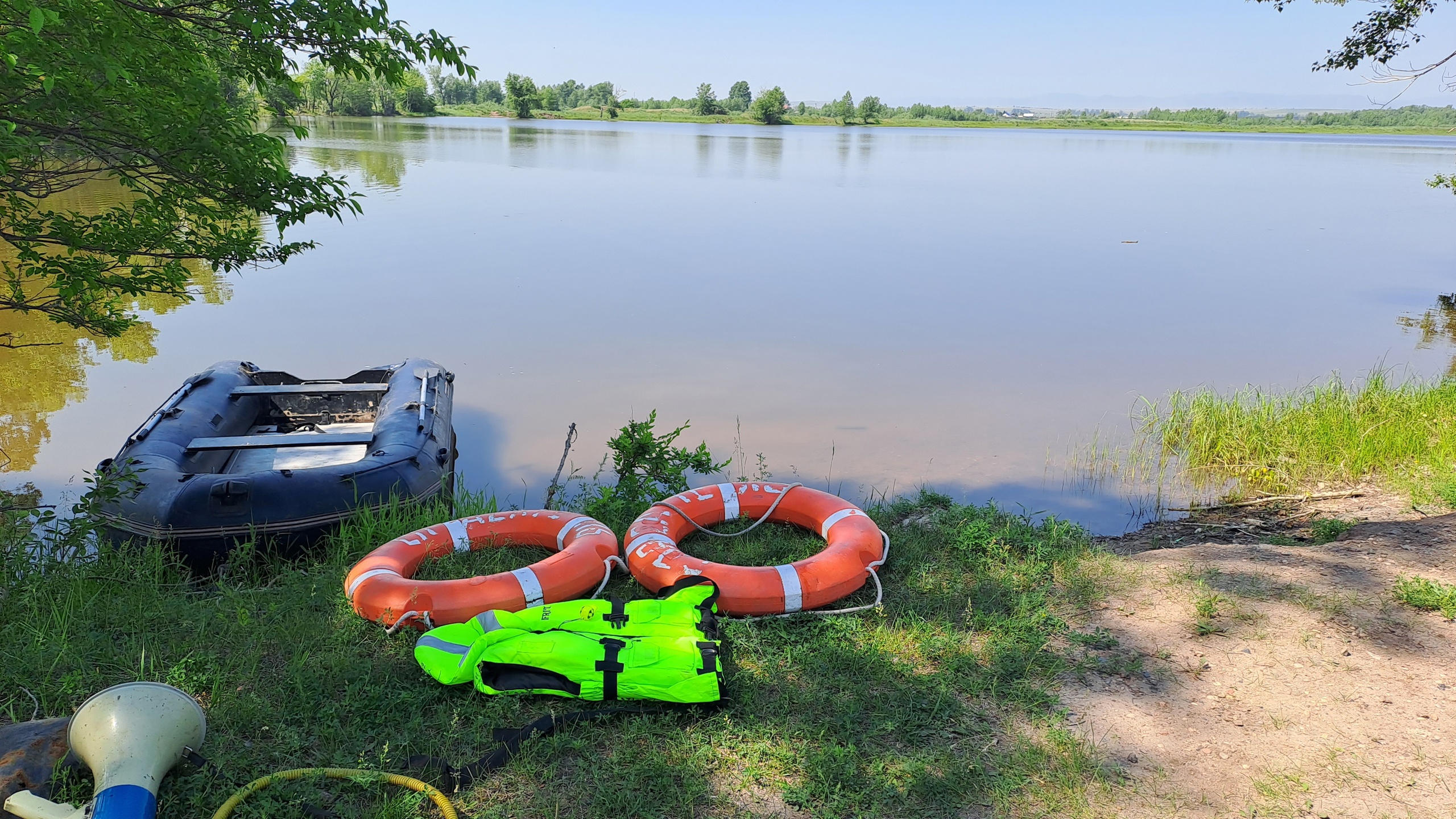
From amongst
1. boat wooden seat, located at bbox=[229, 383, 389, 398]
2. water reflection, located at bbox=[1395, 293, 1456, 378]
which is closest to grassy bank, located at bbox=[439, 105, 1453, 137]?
water reflection, located at bbox=[1395, 293, 1456, 378]

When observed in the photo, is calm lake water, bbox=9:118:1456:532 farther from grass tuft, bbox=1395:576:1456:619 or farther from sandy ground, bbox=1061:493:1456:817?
grass tuft, bbox=1395:576:1456:619

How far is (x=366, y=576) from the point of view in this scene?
3178mm

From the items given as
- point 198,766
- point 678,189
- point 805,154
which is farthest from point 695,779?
point 805,154

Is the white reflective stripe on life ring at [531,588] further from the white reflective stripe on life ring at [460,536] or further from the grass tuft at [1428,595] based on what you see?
the grass tuft at [1428,595]

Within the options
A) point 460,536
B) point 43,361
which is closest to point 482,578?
point 460,536

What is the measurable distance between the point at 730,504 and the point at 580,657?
1544mm

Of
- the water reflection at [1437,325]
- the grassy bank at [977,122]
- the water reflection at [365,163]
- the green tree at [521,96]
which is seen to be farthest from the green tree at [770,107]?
the water reflection at [1437,325]

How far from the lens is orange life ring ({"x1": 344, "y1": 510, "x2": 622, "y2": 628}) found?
307cm

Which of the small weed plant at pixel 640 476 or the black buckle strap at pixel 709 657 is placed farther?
the small weed plant at pixel 640 476

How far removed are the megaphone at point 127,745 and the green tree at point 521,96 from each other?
76.2m

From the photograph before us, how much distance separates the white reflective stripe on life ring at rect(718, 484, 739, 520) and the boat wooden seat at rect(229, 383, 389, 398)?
108 inches

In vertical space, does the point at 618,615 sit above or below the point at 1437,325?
below

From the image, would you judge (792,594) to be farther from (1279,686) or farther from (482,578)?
(1279,686)

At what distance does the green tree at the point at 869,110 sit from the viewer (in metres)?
81.0
